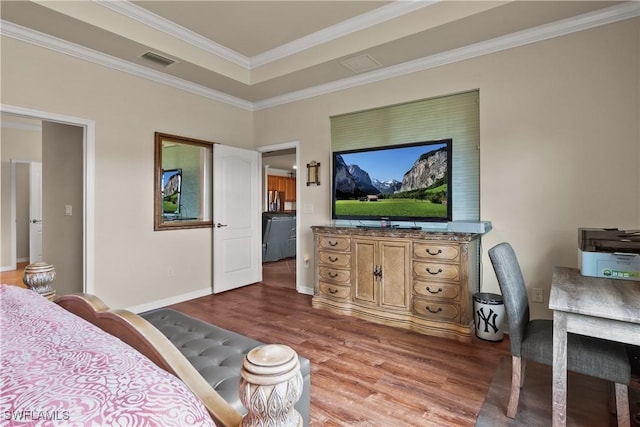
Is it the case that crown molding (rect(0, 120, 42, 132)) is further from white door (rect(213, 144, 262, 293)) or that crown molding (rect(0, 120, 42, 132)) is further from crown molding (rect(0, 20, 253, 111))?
white door (rect(213, 144, 262, 293))

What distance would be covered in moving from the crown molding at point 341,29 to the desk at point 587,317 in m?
2.48

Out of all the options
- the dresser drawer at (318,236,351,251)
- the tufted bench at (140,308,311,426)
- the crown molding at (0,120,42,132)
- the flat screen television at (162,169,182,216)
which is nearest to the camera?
the tufted bench at (140,308,311,426)

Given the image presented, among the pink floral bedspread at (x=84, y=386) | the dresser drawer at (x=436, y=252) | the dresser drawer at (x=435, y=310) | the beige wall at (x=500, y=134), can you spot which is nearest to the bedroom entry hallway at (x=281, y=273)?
the beige wall at (x=500, y=134)

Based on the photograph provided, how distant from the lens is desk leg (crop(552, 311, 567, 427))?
1455 mm

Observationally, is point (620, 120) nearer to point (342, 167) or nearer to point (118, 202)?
point (342, 167)

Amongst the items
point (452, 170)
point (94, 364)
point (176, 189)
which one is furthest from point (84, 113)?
point (452, 170)

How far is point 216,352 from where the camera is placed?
1.59 metres

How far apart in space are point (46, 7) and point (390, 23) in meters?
2.82

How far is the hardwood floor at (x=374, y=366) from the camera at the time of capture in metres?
1.81

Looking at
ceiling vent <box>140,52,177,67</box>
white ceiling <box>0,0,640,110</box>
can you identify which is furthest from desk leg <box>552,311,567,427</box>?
ceiling vent <box>140,52,177,67</box>

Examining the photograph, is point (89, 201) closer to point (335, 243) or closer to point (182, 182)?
point (182, 182)

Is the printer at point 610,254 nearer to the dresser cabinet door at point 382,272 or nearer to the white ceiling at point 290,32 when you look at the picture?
the dresser cabinet door at point 382,272

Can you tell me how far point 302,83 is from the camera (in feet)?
13.0

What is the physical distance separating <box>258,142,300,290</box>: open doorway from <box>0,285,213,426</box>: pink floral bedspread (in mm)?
3616
